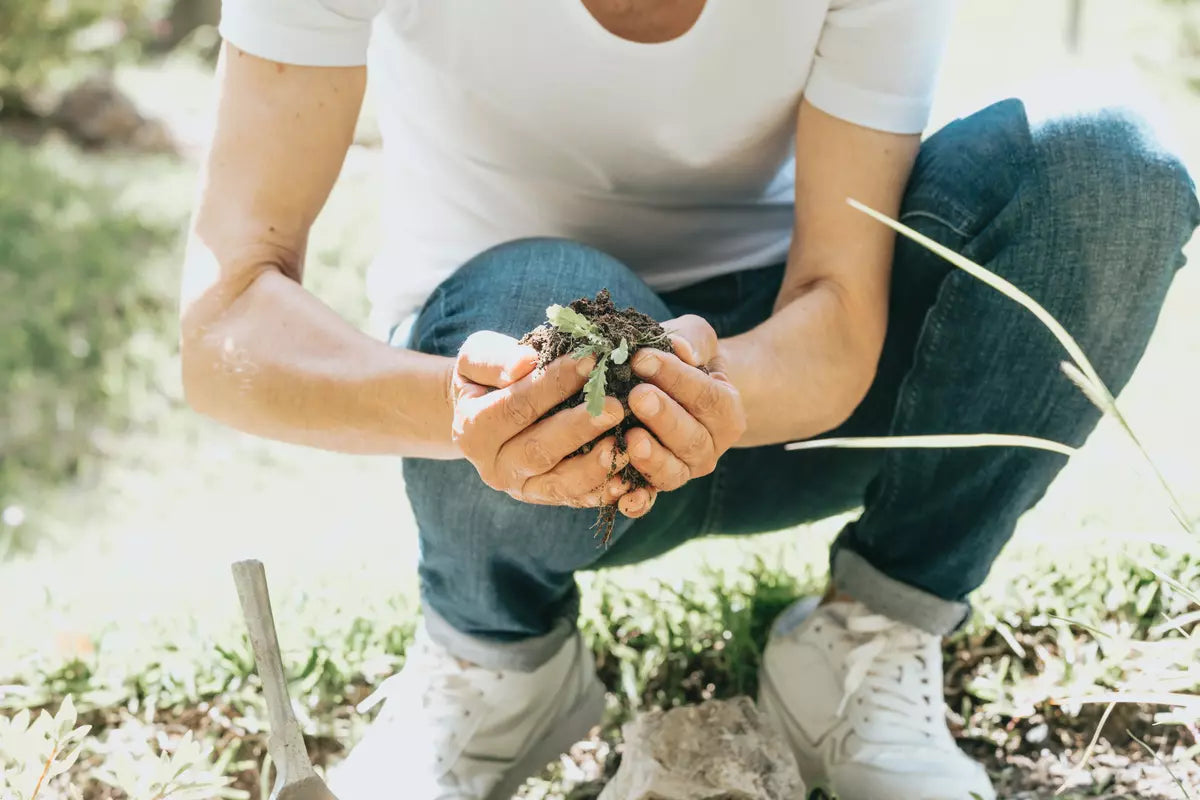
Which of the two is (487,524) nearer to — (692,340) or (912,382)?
(692,340)

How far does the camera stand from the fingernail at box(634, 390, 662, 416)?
119 centimetres

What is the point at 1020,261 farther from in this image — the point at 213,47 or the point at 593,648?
the point at 213,47

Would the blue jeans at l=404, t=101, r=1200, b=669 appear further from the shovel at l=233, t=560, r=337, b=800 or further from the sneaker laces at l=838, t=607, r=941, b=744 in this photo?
the shovel at l=233, t=560, r=337, b=800

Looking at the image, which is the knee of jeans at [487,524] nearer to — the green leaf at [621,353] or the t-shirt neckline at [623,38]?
the green leaf at [621,353]

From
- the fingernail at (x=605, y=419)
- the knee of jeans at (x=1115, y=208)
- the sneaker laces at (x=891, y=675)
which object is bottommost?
the sneaker laces at (x=891, y=675)

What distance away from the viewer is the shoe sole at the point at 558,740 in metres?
1.68

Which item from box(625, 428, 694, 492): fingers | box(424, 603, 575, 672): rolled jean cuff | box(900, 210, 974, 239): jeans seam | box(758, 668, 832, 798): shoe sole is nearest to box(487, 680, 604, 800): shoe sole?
box(424, 603, 575, 672): rolled jean cuff

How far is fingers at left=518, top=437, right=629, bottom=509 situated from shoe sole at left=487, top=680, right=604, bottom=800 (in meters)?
0.60

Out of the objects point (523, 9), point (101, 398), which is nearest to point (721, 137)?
point (523, 9)

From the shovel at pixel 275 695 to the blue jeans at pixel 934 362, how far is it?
0.32 metres

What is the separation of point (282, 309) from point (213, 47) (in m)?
6.96

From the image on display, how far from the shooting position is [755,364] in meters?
1.49

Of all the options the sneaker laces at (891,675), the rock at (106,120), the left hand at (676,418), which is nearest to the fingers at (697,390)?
the left hand at (676,418)

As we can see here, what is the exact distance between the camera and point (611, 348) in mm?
1233
